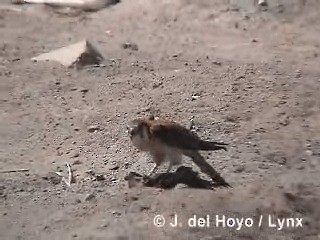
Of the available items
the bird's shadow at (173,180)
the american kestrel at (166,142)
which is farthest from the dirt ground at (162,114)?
the american kestrel at (166,142)

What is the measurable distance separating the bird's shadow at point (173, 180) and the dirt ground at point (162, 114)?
0.07 metres

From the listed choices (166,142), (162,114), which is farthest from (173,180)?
(162,114)

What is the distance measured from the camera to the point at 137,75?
6.54 metres

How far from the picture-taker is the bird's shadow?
457 centimetres

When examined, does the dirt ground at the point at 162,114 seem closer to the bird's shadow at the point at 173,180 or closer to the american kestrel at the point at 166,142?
the bird's shadow at the point at 173,180

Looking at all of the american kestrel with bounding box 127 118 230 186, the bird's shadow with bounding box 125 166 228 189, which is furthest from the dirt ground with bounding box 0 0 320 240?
the american kestrel with bounding box 127 118 230 186

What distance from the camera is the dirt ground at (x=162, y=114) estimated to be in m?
4.28

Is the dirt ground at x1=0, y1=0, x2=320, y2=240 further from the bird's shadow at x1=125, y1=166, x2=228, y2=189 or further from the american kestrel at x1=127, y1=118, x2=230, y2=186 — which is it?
the american kestrel at x1=127, y1=118, x2=230, y2=186

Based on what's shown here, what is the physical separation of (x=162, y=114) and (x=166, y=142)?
116 cm

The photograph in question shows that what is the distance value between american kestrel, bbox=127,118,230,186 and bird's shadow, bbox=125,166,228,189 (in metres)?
0.08

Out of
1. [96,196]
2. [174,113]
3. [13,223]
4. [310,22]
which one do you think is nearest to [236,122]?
[174,113]

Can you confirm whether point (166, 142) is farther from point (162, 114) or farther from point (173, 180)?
point (162, 114)

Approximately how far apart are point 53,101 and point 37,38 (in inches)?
64.5

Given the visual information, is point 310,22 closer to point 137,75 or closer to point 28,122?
point 137,75
